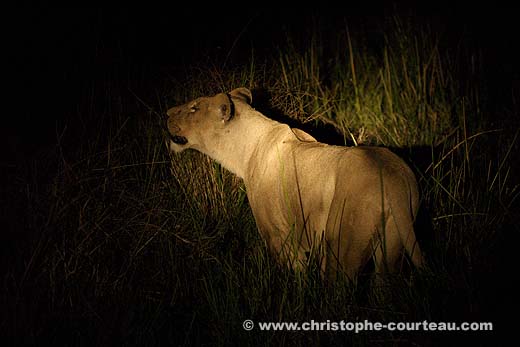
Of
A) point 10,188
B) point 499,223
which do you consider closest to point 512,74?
point 499,223

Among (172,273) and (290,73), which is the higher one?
(290,73)

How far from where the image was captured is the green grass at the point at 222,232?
3.38 m

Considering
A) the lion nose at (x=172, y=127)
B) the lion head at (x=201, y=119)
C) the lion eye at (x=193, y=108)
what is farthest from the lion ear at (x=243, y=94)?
the lion nose at (x=172, y=127)

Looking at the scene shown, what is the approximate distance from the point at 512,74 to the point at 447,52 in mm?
869

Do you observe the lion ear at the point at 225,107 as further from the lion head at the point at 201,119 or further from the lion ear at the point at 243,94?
the lion ear at the point at 243,94

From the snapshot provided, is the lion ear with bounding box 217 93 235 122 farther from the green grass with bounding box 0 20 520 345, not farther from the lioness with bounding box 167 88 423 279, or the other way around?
the green grass with bounding box 0 20 520 345

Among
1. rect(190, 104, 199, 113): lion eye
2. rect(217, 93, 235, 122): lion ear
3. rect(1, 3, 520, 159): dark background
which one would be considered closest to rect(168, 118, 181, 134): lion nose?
rect(190, 104, 199, 113): lion eye

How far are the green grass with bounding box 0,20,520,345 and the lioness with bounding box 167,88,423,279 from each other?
19 cm

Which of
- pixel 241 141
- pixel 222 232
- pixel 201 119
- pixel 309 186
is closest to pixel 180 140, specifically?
pixel 201 119

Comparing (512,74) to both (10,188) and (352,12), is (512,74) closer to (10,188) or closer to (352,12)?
(352,12)

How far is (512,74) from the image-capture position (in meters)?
6.46

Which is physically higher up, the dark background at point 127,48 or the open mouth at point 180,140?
the dark background at point 127,48

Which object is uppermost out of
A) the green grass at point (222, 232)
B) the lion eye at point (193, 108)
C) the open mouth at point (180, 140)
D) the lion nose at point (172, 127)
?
the lion eye at point (193, 108)

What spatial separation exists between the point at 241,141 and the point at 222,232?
0.69m
